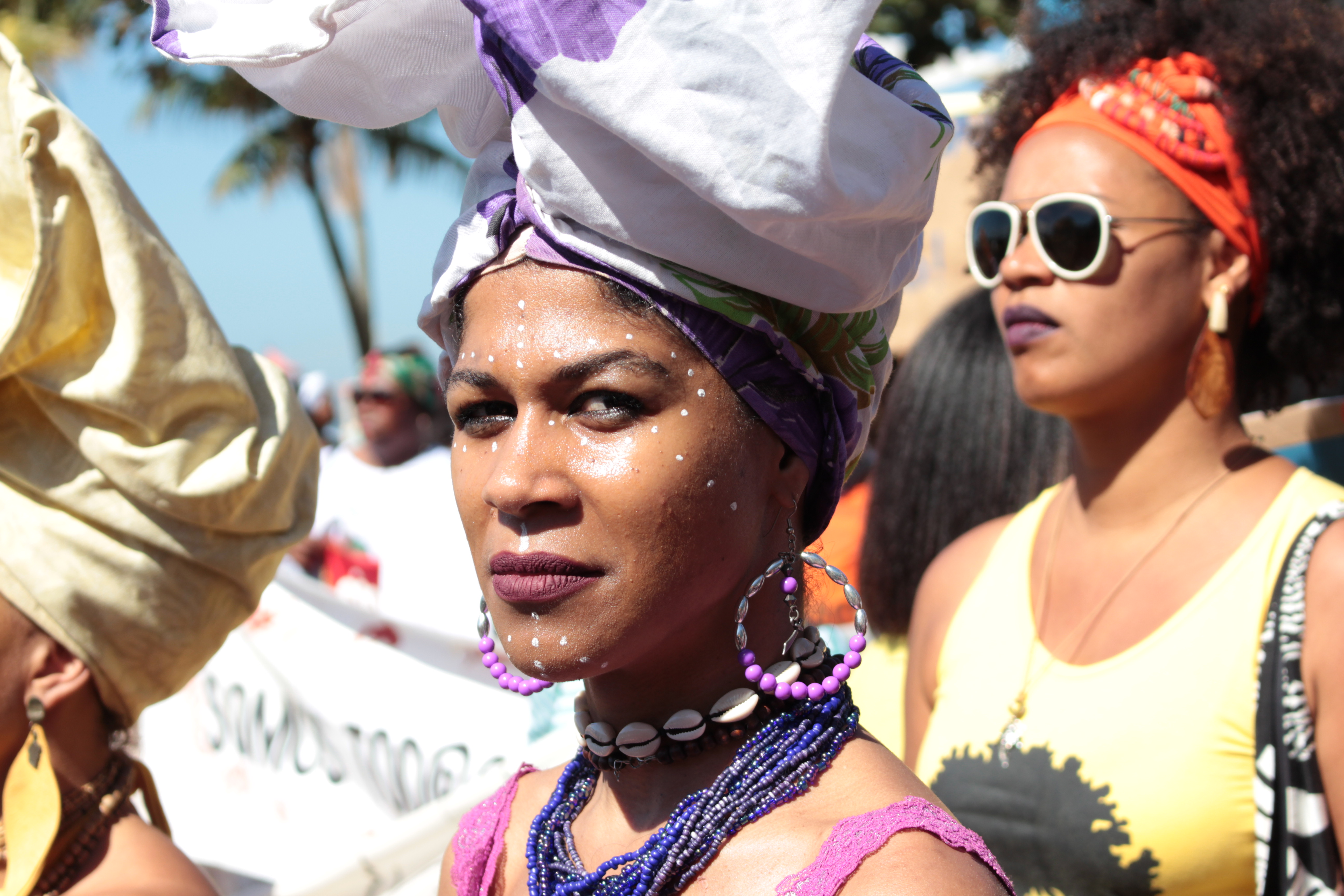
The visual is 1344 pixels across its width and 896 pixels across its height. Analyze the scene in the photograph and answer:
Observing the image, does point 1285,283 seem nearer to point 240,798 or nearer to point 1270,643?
point 1270,643

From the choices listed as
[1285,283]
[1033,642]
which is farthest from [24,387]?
[1285,283]

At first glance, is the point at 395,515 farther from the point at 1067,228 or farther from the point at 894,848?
the point at 894,848

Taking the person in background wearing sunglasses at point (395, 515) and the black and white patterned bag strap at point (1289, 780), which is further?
the person in background wearing sunglasses at point (395, 515)

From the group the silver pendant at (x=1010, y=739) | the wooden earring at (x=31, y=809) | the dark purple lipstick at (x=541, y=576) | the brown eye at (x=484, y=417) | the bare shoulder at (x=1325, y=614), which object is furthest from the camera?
the silver pendant at (x=1010, y=739)

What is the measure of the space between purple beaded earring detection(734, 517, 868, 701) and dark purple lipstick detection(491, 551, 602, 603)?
222mm

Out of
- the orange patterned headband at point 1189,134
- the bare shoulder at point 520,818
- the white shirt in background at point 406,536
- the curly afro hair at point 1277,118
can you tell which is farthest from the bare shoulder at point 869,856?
the white shirt in background at point 406,536

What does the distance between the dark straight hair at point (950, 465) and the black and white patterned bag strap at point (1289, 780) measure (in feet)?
5.65

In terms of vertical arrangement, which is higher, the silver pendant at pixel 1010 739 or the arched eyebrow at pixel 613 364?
the arched eyebrow at pixel 613 364

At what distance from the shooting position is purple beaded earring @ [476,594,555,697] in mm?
1604

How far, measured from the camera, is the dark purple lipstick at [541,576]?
57.7 inches

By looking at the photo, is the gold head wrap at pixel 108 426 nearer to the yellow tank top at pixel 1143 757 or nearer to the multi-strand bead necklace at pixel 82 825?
the multi-strand bead necklace at pixel 82 825

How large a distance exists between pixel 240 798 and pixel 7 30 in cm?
1403

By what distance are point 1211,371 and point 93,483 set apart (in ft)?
7.61

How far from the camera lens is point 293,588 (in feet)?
15.6
